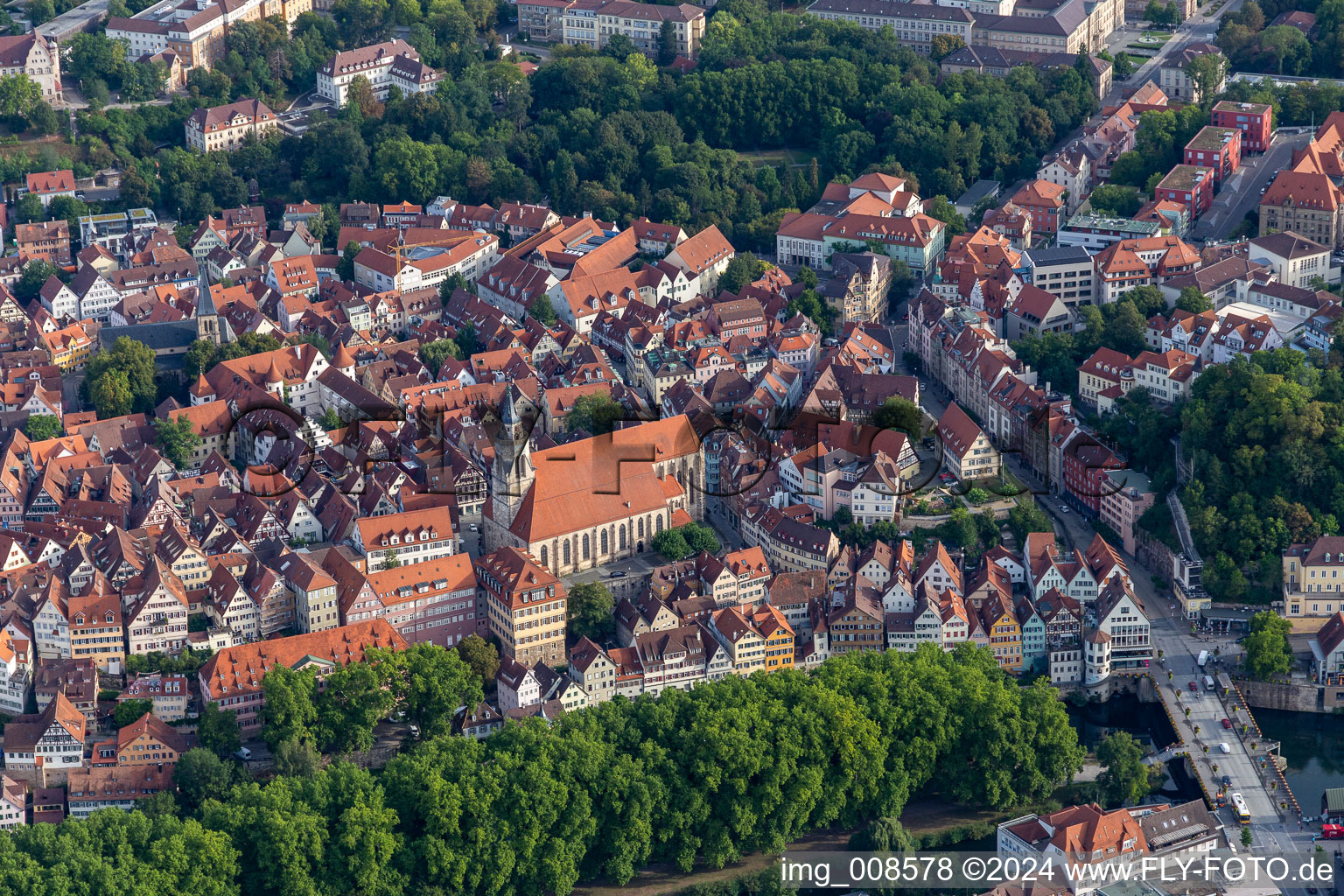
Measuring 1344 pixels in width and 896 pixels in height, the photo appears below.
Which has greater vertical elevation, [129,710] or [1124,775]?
[1124,775]

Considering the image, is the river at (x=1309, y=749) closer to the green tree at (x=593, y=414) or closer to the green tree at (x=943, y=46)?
the green tree at (x=593, y=414)

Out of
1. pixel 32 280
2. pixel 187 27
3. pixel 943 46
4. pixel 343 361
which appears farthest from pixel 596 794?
pixel 187 27

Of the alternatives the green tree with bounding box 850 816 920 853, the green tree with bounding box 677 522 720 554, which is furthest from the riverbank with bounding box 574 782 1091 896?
the green tree with bounding box 677 522 720 554

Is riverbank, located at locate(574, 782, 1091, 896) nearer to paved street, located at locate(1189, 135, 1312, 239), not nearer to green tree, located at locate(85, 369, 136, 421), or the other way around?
green tree, located at locate(85, 369, 136, 421)

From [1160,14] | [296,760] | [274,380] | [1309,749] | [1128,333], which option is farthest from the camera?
[1160,14]

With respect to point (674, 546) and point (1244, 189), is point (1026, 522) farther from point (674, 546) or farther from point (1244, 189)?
point (1244, 189)

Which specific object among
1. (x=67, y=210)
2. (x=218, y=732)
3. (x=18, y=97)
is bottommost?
(x=218, y=732)
